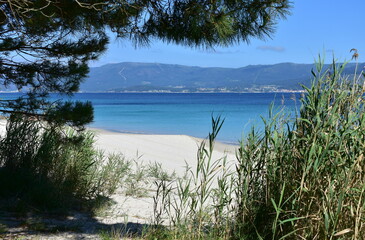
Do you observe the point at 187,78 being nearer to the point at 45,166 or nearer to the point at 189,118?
the point at 189,118

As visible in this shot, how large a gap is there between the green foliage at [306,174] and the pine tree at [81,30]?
118cm

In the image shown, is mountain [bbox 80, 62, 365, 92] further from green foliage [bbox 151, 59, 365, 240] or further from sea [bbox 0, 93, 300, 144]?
green foliage [bbox 151, 59, 365, 240]

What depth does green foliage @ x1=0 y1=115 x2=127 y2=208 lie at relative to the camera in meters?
4.96

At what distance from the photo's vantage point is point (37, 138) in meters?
5.54

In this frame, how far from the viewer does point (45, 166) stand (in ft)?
17.2

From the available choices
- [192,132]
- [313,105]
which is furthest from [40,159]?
[192,132]

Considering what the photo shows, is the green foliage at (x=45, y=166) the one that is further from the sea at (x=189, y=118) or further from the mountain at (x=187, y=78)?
the mountain at (x=187, y=78)

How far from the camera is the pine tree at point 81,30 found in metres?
4.20

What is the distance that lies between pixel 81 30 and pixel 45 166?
5.33 feet

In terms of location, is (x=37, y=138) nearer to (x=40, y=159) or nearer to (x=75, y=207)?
(x=40, y=159)

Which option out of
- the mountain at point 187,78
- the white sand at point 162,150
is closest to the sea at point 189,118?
the white sand at point 162,150

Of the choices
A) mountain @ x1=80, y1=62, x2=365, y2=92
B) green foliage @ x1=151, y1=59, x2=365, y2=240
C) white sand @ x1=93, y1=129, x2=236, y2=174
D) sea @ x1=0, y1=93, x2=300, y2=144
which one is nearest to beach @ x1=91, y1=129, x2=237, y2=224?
white sand @ x1=93, y1=129, x2=236, y2=174

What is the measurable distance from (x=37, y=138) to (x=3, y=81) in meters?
0.81

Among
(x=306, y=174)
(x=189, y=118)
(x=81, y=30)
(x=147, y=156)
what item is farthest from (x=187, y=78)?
(x=306, y=174)
